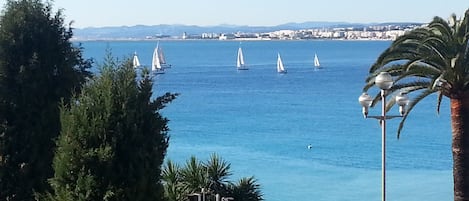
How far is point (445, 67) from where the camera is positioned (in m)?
→ 15.6

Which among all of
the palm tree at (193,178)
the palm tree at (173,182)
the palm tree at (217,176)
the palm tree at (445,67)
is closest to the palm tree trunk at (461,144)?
the palm tree at (445,67)

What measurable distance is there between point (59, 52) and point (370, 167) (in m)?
31.5

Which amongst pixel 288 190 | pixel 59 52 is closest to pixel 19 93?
pixel 59 52

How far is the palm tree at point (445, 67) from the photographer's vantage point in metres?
15.6

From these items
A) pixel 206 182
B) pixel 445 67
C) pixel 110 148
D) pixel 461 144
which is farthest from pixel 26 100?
pixel 461 144

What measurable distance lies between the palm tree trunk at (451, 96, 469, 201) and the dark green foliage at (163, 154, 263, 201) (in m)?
3.89

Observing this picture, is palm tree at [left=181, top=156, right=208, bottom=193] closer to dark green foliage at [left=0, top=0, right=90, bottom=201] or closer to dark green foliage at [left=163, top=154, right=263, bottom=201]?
dark green foliage at [left=163, top=154, right=263, bottom=201]

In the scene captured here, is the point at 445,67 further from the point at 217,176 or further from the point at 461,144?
the point at 217,176

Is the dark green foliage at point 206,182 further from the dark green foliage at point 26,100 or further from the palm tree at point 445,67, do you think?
the dark green foliage at point 26,100

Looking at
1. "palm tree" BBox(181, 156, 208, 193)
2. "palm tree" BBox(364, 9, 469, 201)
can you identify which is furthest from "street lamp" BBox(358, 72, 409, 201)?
"palm tree" BBox(181, 156, 208, 193)

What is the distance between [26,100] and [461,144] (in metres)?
8.60

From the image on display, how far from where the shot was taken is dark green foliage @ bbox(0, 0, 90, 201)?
11.1 meters

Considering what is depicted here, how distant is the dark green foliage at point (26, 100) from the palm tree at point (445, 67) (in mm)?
6869

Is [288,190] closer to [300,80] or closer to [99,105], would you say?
[99,105]
